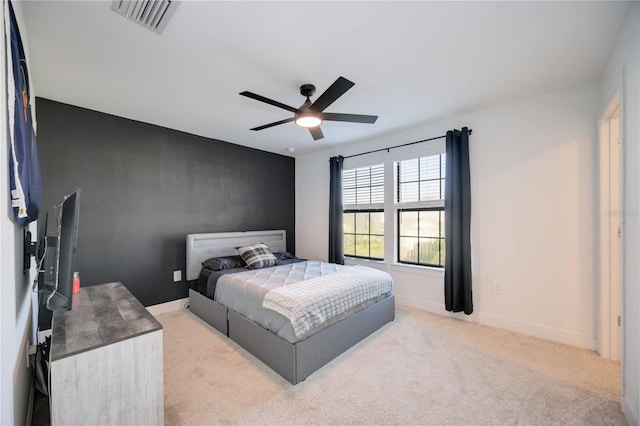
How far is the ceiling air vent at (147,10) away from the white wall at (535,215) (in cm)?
315

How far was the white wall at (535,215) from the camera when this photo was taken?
265 cm

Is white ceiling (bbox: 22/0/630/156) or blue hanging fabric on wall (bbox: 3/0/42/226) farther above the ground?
white ceiling (bbox: 22/0/630/156)

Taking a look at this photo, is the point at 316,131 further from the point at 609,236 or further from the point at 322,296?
the point at 609,236

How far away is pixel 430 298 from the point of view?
3643 millimetres

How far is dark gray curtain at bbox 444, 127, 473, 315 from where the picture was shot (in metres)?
3.24

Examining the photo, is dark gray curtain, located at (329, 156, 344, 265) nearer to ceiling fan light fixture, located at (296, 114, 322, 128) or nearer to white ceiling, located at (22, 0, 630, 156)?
white ceiling, located at (22, 0, 630, 156)

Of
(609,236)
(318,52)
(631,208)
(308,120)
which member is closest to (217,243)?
(308,120)

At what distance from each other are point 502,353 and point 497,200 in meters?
1.62

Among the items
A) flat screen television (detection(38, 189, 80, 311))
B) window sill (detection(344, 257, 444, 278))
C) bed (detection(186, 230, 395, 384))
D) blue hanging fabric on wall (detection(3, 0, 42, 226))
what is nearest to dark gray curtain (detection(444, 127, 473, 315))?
window sill (detection(344, 257, 444, 278))

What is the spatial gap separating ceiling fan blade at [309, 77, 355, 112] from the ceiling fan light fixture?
0.08 m

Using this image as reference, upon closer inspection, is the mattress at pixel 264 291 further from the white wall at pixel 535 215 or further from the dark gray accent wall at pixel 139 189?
the white wall at pixel 535 215

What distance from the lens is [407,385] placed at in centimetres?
209

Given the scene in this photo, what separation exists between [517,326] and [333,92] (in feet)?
10.3

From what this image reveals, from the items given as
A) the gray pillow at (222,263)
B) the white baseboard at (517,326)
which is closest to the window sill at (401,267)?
the white baseboard at (517,326)
